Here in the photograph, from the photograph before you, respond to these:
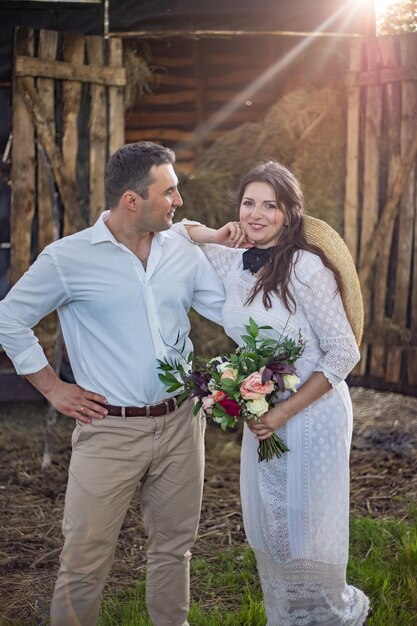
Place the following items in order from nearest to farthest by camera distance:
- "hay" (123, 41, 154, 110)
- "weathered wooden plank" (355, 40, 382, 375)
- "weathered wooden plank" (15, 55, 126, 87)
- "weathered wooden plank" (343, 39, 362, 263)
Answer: "weathered wooden plank" (15, 55, 126, 87) → "weathered wooden plank" (355, 40, 382, 375) → "weathered wooden plank" (343, 39, 362, 263) → "hay" (123, 41, 154, 110)

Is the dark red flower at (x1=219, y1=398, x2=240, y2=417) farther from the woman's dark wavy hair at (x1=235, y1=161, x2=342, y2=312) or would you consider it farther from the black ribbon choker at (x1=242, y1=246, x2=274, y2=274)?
the black ribbon choker at (x1=242, y1=246, x2=274, y2=274)

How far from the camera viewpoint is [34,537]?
515 centimetres

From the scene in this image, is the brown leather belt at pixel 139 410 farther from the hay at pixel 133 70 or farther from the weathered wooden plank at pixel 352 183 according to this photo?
the hay at pixel 133 70

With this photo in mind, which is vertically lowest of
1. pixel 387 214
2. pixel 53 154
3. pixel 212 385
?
pixel 212 385

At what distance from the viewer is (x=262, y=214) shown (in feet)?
11.5

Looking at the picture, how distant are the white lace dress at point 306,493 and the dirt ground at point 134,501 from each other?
3.51 ft

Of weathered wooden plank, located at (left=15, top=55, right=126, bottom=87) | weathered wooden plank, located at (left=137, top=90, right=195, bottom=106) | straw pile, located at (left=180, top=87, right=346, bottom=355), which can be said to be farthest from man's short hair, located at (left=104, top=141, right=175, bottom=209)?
weathered wooden plank, located at (left=137, top=90, right=195, bottom=106)

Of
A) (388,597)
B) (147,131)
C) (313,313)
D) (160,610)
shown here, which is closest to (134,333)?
(313,313)

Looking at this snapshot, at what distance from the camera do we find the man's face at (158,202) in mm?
3512

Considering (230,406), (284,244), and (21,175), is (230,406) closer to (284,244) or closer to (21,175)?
(284,244)

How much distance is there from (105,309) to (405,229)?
3881 millimetres

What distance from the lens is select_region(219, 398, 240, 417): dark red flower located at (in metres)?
3.28

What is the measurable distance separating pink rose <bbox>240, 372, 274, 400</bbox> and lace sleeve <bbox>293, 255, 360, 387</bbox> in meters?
0.29

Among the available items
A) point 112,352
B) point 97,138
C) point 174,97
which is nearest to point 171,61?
point 174,97
